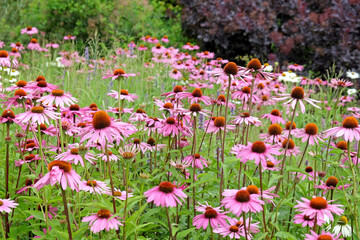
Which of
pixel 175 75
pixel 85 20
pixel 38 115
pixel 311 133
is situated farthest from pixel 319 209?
pixel 85 20

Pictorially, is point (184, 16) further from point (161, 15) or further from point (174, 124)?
point (174, 124)

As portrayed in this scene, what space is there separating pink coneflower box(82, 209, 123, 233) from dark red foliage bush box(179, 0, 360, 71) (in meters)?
5.38

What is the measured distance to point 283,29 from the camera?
689 cm

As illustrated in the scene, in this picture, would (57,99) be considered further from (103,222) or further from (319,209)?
(319,209)

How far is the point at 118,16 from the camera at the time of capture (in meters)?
7.66

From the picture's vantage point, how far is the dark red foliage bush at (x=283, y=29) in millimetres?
6090

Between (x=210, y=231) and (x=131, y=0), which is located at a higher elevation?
(x=131, y=0)

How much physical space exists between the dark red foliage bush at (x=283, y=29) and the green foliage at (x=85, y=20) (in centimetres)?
101

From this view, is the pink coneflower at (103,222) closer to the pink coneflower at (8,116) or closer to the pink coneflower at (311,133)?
the pink coneflower at (8,116)

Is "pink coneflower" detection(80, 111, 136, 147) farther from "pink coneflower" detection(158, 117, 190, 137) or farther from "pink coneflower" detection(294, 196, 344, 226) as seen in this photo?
"pink coneflower" detection(294, 196, 344, 226)

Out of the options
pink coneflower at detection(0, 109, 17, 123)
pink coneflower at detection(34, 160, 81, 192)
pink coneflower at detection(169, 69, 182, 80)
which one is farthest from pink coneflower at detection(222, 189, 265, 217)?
pink coneflower at detection(169, 69, 182, 80)

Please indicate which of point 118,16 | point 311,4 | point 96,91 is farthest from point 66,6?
point 311,4

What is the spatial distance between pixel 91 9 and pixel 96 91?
349cm

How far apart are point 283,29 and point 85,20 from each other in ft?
11.7
